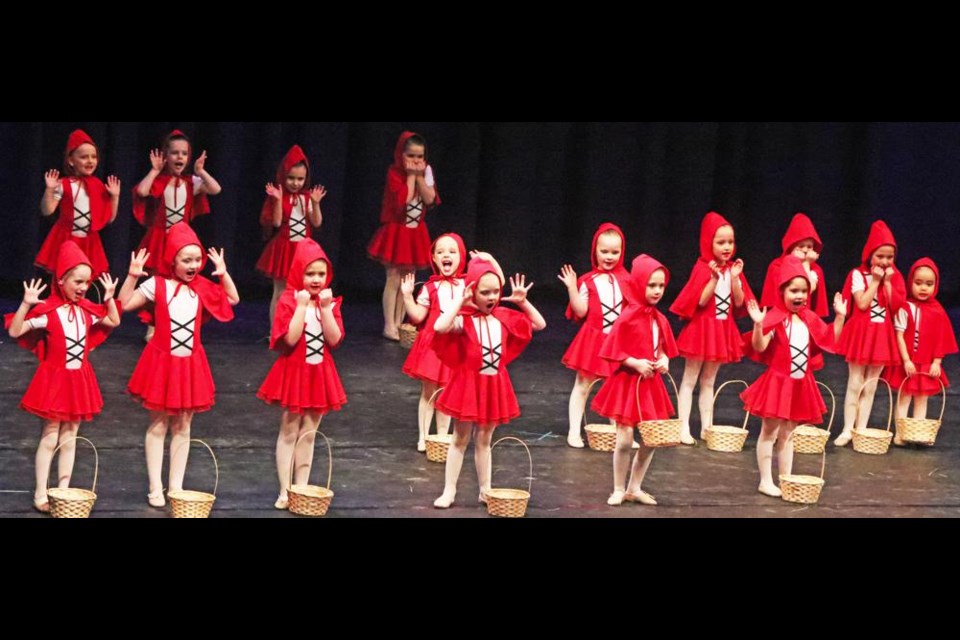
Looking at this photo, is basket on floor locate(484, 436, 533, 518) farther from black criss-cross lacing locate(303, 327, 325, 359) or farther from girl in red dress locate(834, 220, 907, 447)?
girl in red dress locate(834, 220, 907, 447)

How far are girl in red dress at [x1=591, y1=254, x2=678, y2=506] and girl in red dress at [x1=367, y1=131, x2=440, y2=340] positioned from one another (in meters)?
2.93

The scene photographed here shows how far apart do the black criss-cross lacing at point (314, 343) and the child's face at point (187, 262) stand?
52 cm

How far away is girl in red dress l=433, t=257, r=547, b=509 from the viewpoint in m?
6.42

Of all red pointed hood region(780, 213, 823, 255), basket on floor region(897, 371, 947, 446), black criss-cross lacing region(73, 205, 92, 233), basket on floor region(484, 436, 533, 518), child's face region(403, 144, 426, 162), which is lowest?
basket on floor region(484, 436, 533, 518)

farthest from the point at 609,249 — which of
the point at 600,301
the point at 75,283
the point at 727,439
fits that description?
the point at 75,283

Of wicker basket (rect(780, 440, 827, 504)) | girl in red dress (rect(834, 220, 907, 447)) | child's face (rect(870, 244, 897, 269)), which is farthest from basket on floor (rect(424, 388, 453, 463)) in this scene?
child's face (rect(870, 244, 897, 269))

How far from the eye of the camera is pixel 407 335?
9.77 m

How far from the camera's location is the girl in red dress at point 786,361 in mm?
6941

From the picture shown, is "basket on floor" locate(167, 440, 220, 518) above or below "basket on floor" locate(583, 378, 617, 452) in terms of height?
below

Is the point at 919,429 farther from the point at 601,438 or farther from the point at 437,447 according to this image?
the point at 437,447

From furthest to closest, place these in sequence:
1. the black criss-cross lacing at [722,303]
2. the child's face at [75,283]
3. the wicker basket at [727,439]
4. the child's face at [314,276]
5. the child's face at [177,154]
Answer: the child's face at [177,154] → the black criss-cross lacing at [722,303] → the wicker basket at [727,439] → the child's face at [314,276] → the child's face at [75,283]

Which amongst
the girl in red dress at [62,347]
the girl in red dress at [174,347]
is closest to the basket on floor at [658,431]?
the girl in red dress at [174,347]

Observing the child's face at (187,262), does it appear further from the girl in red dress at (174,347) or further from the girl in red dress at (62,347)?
the girl in red dress at (62,347)

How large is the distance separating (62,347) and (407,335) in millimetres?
3775
